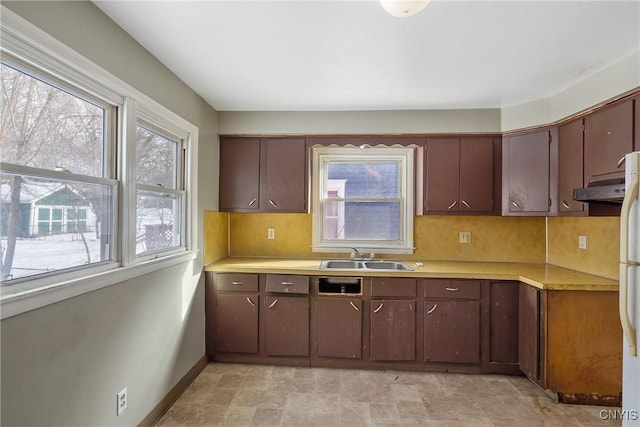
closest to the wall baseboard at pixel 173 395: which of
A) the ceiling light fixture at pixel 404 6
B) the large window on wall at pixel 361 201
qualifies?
the large window on wall at pixel 361 201

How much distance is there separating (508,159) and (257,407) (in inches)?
115

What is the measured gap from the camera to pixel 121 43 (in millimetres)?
1686

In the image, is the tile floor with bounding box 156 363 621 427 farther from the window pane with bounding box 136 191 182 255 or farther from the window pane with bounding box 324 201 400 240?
the window pane with bounding box 324 201 400 240

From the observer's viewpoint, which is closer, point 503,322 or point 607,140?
point 607,140

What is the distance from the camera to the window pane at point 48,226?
1.20m

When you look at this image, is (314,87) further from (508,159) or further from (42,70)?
(508,159)

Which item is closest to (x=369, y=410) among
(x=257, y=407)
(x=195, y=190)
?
(x=257, y=407)

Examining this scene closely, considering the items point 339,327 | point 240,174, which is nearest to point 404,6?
point 240,174

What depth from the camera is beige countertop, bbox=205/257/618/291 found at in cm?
224

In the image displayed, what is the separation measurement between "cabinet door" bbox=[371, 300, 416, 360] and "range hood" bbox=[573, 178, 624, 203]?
1402 mm

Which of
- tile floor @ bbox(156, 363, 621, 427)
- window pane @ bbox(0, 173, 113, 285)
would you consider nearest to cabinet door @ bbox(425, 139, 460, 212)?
tile floor @ bbox(156, 363, 621, 427)

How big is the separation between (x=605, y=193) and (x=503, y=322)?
52.0 inches

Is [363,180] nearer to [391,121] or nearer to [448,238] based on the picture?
[391,121]

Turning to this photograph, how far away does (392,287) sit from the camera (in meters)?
2.64
